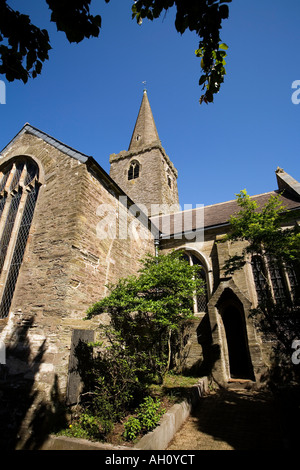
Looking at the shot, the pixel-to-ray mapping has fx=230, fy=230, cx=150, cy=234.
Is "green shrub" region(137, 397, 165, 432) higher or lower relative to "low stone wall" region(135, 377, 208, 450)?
higher

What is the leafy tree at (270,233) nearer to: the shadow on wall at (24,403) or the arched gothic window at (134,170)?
the shadow on wall at (24,403)

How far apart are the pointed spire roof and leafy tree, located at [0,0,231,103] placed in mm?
24944

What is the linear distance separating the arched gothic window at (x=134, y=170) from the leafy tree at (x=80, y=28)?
2319 cm

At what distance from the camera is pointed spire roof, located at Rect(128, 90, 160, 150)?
28.1 meters

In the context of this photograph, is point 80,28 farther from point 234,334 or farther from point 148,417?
point 234,334

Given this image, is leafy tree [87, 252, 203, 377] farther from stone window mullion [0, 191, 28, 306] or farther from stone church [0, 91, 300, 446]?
stone window mullion [0, 191, 28, 306]

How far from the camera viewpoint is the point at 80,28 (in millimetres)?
2469

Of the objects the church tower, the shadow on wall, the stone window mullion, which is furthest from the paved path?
the church tower

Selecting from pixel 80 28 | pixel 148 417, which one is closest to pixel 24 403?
pixel 148 417

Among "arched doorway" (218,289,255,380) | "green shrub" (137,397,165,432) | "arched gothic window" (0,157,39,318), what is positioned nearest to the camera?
"green shrub" (137,397,165,432)

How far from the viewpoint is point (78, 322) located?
6.44m

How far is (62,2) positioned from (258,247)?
6.91m

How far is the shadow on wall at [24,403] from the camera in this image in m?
5.11

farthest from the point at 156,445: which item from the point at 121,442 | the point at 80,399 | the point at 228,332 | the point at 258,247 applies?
the point at 228,332
